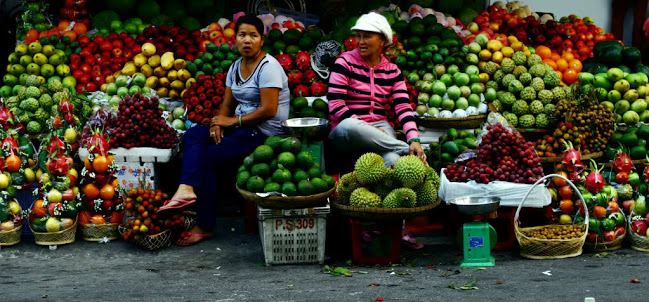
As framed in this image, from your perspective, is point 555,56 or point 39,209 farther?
point 555,56

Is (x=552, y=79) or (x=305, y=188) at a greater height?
(x=552, y=79)

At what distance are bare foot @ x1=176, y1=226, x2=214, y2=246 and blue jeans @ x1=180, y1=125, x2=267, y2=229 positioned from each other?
56 mm

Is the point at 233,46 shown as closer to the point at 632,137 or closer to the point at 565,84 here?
the point at 565,84

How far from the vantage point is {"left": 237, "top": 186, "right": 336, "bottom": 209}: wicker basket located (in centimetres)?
432

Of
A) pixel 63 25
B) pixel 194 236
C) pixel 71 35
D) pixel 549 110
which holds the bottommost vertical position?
pixel 194 236

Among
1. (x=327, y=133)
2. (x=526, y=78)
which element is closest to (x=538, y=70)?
(x=526, y=78)

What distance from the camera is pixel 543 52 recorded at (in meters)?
6.78

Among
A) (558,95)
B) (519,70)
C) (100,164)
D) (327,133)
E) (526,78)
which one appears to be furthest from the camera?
(519,70)

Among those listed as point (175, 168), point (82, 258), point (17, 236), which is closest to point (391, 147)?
point (175, 168)

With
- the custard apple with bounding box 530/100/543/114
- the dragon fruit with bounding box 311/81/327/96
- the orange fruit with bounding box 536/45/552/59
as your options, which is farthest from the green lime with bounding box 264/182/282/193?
the orange fruit with bounding box 536/45/552/59

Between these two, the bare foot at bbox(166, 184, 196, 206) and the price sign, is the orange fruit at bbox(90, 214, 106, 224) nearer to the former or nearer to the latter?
the bare foot at bbox(166, 184, 196, 206)

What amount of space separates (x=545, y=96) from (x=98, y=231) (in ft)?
12.7

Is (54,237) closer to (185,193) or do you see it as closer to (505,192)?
(185,193)

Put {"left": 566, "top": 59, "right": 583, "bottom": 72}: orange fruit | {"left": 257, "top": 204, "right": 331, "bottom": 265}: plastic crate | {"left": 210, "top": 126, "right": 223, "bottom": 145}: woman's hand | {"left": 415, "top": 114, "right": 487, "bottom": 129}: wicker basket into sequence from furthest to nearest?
{"left": 566, "top": 59, "right": 583, "bottom": 72}: orange fruit
{"left": 415, "top": 114, "right": 487, "bottom": 129}: wicker basket
{"left": 210, "top": 126, "right": 223, "bottom": 145}: woman's hand
{"left": 257, "top": 204, "right": 331, "bottom": 265}: plastic crate
